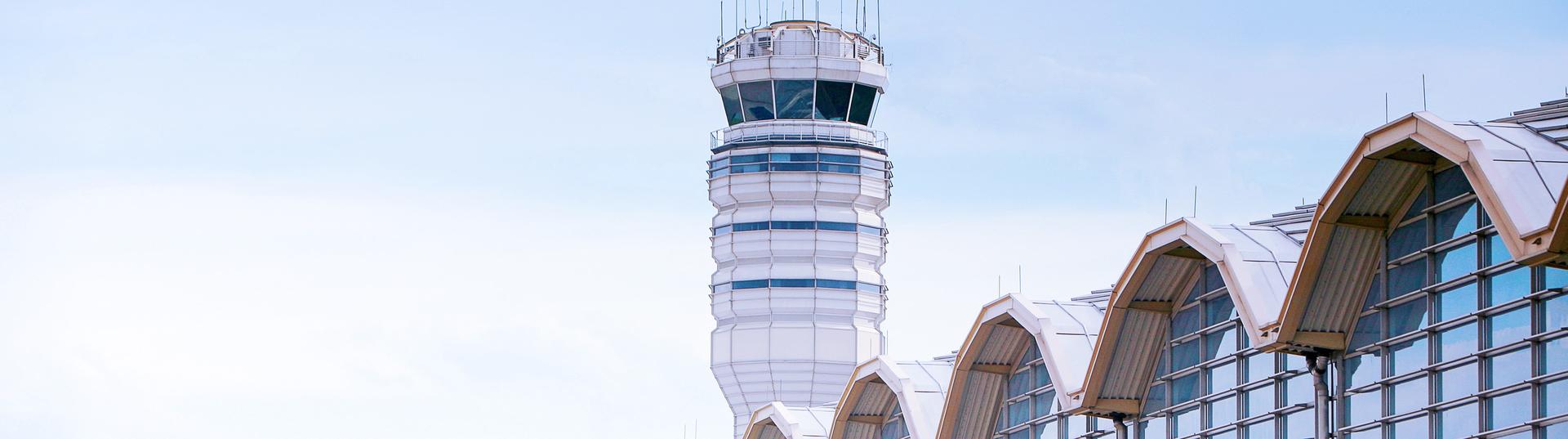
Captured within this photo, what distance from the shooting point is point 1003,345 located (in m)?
56.7

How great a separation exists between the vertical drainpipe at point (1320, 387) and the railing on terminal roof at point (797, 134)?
117 meters

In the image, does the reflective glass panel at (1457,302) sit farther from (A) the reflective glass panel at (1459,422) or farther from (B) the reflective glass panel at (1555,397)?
(B) the reflective glass panel at (1555,397)

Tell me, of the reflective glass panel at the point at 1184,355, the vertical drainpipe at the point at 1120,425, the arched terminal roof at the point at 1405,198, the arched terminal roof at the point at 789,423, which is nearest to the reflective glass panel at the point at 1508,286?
the arched terminal roof at the point at 1405,198

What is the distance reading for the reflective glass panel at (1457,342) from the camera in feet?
128

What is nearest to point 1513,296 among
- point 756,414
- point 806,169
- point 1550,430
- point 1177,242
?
point 1550,430

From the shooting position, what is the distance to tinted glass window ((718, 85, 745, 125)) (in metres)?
161

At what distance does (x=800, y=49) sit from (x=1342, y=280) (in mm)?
118758

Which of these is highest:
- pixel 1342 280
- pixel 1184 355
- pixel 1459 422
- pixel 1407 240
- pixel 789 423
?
pixel 789 423

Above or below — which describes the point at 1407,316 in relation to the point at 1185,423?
below

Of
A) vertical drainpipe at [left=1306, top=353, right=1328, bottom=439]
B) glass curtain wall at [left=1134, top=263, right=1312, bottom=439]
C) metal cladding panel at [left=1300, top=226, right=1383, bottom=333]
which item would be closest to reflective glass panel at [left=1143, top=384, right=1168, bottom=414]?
glass curtain wall at [left=1134, top=263, right=1312, bottom=439]

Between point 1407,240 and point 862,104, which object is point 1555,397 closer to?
point 1407,240

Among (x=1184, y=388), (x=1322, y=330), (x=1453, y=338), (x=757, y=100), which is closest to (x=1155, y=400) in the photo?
(x=1184, y=388)

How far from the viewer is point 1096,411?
50.9 meters

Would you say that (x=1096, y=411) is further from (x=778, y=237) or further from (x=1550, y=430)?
(x=778, y=237)
